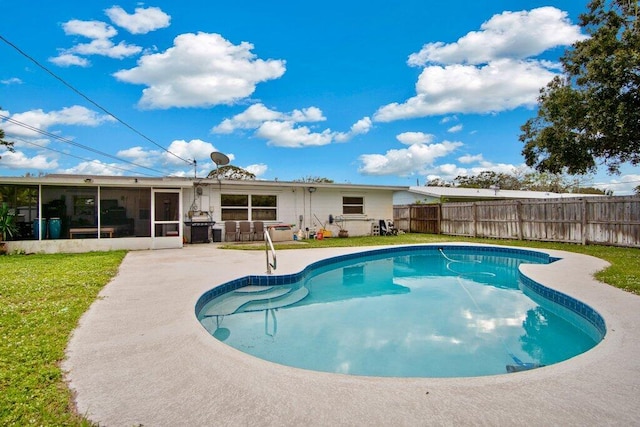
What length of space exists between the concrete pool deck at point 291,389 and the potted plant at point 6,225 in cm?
888

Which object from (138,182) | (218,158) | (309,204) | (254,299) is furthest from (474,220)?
(138,182)

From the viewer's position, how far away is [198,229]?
13.4 m

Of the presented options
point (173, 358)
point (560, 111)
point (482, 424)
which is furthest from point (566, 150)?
point (173, 358)

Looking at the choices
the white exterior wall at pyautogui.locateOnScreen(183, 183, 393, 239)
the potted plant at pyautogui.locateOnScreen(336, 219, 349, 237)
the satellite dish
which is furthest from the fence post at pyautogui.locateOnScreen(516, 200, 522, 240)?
the satellite dish

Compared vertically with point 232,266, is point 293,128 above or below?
above

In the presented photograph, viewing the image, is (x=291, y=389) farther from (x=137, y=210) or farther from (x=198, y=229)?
(x=198, y=229)

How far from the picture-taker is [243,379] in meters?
2.69

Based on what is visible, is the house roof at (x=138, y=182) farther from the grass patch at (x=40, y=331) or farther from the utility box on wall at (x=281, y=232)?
the grass patch at (x=40, y=331)

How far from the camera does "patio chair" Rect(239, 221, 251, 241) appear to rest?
Result: 47.3ft

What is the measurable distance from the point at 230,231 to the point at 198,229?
1.26 metres

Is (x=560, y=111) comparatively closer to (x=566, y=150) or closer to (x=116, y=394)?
(x=566, y=150)

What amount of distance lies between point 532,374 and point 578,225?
1279 cm

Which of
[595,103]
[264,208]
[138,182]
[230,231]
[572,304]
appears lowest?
[572,304]

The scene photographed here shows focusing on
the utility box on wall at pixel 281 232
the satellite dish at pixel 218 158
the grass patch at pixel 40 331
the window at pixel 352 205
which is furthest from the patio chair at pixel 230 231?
the grass patch at pixel 40 331
